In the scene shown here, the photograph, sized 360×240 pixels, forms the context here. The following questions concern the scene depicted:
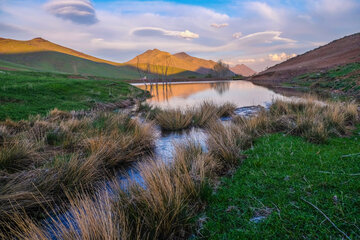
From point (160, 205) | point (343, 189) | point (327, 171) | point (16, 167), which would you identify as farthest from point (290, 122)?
point (16, 167)

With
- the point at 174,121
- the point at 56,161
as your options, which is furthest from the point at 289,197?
the point at 174,121

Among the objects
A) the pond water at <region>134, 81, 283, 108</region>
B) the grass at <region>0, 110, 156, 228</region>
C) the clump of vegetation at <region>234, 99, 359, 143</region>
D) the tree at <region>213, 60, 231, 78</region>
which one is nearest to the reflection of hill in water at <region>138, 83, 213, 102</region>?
the pond water at <region>134, 81, 283, 108</region>

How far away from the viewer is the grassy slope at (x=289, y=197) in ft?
7.73

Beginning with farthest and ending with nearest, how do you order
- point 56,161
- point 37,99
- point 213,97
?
point 213,97 → point 37,99 → point 56,161

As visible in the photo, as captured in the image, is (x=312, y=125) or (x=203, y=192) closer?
(x=203, y=192)

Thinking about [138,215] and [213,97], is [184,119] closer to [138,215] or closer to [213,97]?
[138,215]

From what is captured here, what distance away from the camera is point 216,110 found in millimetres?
11328

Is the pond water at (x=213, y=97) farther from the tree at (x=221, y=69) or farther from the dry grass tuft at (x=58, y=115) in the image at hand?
the tree at (x=221, y=69)

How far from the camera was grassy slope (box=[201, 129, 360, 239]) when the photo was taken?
236 cm

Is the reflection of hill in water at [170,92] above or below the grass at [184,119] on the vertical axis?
above

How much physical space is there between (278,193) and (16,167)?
5.23 metres

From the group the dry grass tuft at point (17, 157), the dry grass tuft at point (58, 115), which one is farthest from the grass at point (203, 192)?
the dry grass tuft at point (58, 115)

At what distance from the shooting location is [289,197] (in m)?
2.96

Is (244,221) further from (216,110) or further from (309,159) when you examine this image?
(216,110)
